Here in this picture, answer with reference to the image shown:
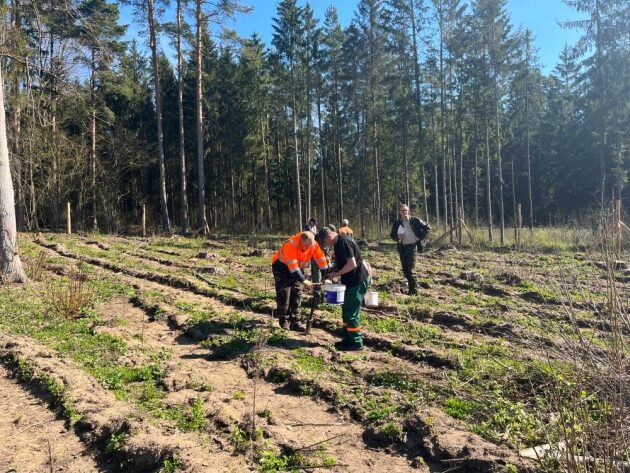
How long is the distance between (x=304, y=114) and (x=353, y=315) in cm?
2875

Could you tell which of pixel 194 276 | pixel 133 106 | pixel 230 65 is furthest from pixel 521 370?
pixel 133 106

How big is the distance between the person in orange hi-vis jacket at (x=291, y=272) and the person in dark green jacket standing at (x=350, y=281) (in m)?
0.64

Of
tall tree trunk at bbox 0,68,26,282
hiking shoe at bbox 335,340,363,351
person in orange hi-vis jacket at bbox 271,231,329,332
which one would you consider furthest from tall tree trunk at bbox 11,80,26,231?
hiking shoe at bbox 335,340,363,351

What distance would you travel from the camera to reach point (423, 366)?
5.98m

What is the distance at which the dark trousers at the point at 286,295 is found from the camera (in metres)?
7.65

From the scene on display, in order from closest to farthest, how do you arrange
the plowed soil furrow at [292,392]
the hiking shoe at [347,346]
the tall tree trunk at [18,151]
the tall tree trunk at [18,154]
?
the plowed soil furrow at [292,392] < the hiking shoe at [347,346] < the tall tree trunk at [18,151] < the tall tree trunk at [18,154]

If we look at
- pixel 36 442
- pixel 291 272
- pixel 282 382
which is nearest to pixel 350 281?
pixel 291 272

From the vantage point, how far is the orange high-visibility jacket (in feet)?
24.4

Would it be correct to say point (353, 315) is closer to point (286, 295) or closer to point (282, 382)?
point (286, 295)

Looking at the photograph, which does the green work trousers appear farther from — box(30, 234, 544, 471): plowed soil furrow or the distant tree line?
the distant tree line

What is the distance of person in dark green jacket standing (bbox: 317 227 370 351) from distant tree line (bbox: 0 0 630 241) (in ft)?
24.6

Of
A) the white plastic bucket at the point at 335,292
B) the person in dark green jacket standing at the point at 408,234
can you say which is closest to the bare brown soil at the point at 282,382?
the white plastic bucket at the point at 335,292

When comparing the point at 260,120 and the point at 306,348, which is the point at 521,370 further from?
the point at 260,120

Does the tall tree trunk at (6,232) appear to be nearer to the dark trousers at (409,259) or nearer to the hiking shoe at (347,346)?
the hiking shoe at (347,346)
